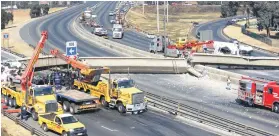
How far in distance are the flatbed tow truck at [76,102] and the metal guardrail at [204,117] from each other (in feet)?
19.5

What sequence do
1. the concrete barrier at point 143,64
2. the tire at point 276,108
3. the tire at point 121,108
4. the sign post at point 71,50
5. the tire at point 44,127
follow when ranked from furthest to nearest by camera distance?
1. the concrete barrier at point 143,64
2. the sign post at point 71,50
3. the tire at point 276,108
4. the tire at point 121,108
5. the tire at point 44,127

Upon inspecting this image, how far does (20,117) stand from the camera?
42.2 metres

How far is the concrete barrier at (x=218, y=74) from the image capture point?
188 feet

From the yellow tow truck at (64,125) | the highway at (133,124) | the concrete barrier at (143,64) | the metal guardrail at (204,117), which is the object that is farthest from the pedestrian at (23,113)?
the concrete barrier at (143,64)

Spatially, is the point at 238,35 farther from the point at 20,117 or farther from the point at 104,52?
the point at 20,117

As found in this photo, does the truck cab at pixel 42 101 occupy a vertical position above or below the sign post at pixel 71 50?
below

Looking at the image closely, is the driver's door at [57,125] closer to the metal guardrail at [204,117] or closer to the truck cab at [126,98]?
the truck cab at [126,98]

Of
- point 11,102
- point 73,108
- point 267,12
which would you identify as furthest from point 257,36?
point 11,102

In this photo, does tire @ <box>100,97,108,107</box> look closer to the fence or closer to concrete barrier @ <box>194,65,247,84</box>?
concrete barrier @ <box>194,65,247,84</box>

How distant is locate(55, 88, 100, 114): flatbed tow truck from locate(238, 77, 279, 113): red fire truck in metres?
14.3

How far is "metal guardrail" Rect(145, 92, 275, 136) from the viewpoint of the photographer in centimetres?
3675

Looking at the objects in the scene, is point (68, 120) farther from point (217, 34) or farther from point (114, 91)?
point (217, 34)

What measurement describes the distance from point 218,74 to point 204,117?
20.2 m

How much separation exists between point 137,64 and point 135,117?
72.3ft
